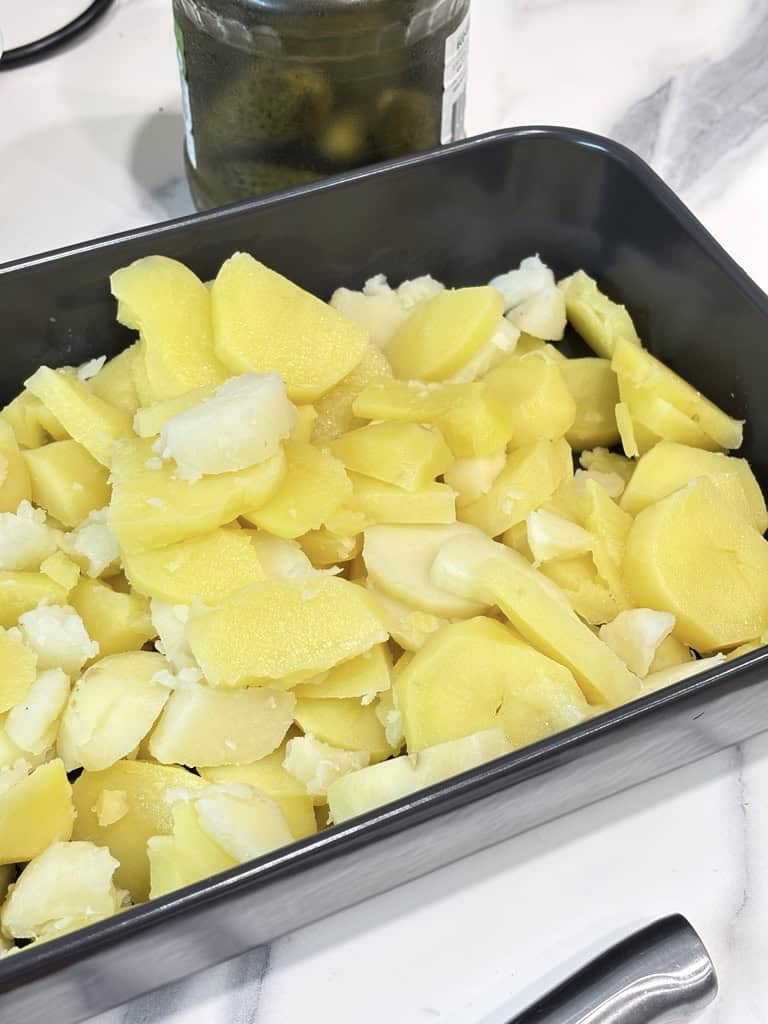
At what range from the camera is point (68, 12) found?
4.41ft

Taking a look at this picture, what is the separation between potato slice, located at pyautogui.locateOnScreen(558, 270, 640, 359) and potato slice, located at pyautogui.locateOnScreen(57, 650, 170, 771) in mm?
485

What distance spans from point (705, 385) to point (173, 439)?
1.50 feet

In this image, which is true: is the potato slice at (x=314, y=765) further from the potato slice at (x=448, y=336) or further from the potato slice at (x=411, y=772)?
the potato slice at (x=448, y=336)

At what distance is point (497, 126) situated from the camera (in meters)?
1.28

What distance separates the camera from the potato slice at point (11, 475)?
0.81 metres

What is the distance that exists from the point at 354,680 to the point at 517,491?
198 millimetres

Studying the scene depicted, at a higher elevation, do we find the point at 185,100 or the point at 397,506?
the point at 185,100

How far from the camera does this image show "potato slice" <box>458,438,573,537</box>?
32.4 inches

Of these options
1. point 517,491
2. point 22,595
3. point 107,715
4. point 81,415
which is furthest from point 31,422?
point 517,491

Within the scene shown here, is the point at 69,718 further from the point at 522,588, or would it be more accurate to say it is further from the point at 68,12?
the point at 68,12

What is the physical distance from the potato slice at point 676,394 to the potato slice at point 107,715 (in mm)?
442

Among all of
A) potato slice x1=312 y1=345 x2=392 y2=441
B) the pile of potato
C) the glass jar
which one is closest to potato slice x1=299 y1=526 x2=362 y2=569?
the pile of potato

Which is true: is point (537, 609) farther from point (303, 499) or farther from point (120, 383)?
point (120, 383)

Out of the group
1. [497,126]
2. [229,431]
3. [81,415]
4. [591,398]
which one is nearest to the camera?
[229,431]
